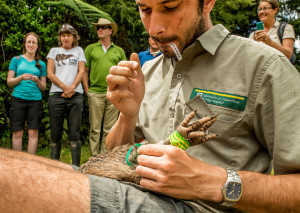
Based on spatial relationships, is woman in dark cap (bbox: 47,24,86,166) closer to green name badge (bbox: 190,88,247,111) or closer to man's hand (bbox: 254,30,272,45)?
man's hand (bbox: 254,30,272,45)

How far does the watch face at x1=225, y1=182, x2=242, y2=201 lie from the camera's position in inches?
52.2

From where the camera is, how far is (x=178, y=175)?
1.31m

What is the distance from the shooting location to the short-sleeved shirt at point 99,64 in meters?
5.66

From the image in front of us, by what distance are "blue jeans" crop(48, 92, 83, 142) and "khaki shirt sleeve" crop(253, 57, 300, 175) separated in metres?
3.88

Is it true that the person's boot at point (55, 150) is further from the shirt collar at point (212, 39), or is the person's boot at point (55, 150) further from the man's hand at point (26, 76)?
the shirt collar at point (212, 39)

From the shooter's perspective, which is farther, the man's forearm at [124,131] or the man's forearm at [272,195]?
the man's forearm at [124,131]

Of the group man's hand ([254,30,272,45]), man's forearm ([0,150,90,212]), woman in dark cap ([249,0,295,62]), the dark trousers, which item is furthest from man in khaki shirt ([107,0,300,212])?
the dark trousers

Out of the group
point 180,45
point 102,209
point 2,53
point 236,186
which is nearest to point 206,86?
point 180,45

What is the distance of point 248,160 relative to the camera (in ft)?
5.16

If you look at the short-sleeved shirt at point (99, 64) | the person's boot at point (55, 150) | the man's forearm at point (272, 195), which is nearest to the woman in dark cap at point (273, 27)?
the short-sleeved shirt at point (99, 64)

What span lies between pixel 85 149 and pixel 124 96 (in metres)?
4.96

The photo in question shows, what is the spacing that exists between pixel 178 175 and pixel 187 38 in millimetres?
743

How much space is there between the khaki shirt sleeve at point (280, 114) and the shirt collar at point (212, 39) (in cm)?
30

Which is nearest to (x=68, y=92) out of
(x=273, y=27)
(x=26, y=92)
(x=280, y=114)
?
(x=26, y=92)
